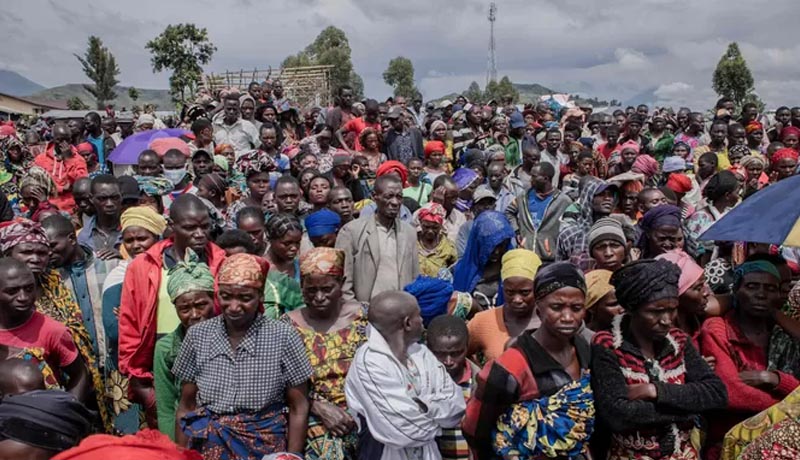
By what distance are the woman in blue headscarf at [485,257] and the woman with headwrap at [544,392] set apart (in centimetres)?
163

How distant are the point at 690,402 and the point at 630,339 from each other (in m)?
0.36

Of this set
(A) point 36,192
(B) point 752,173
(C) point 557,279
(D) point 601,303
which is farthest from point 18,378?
(B) point 752,173

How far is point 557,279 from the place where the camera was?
8.84 ft

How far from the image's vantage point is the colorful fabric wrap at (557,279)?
106 inches

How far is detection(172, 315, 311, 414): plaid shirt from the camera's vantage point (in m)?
2.75

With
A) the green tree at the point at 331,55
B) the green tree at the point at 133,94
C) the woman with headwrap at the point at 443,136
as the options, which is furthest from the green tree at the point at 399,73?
the woman with headwrap at the point at 443,136

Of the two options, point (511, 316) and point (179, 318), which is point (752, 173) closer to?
point (511, 316)

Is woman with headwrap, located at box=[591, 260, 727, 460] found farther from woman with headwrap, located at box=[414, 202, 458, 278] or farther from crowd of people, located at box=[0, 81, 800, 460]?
woman with headwrap, located at box=[414, 202, 458, 278]

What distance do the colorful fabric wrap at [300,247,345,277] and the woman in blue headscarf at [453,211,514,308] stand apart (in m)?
1.47

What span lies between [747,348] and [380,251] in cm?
252

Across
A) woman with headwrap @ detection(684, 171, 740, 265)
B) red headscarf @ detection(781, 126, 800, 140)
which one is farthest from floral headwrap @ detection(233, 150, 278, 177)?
red headscarf @ detection(781, 126, 800, 140)

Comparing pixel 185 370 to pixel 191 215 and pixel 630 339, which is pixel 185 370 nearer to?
pixel 191 215

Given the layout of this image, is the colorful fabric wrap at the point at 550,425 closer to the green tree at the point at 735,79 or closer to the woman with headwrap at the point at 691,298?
the woman with headwrap at the point at 691,298

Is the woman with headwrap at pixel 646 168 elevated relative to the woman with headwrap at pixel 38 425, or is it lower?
elevated
